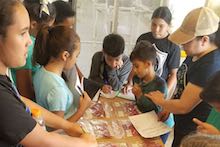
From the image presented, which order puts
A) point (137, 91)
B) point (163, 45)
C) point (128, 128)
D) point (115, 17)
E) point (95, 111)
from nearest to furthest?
point (128, 128), point (95, 111), point (137, 91), point (163, 45), point (115, 17)

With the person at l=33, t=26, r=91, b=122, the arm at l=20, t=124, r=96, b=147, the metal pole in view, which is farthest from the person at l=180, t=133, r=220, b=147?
the metal pole

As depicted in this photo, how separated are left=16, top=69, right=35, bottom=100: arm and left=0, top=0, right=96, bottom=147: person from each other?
578 mm

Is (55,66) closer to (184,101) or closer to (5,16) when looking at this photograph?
(5,16)

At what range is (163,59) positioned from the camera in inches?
87.9

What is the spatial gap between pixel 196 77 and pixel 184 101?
0.13 metres

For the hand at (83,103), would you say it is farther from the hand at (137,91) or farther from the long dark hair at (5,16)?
the long dark hair at (5,16)

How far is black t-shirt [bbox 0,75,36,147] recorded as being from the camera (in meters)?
0.81

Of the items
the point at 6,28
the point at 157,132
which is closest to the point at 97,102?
the point at 157,132

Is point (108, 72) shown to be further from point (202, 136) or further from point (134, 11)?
point (202, 136)

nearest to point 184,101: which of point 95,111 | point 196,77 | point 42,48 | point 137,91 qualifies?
point 196,77

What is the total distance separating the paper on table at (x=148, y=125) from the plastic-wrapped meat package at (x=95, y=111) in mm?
162

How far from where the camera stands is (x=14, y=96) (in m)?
0.86

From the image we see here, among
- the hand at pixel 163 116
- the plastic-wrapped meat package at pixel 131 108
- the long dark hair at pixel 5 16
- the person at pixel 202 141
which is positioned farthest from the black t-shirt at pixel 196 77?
the long dark hair at pixel 5 16

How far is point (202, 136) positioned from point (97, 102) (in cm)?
97
